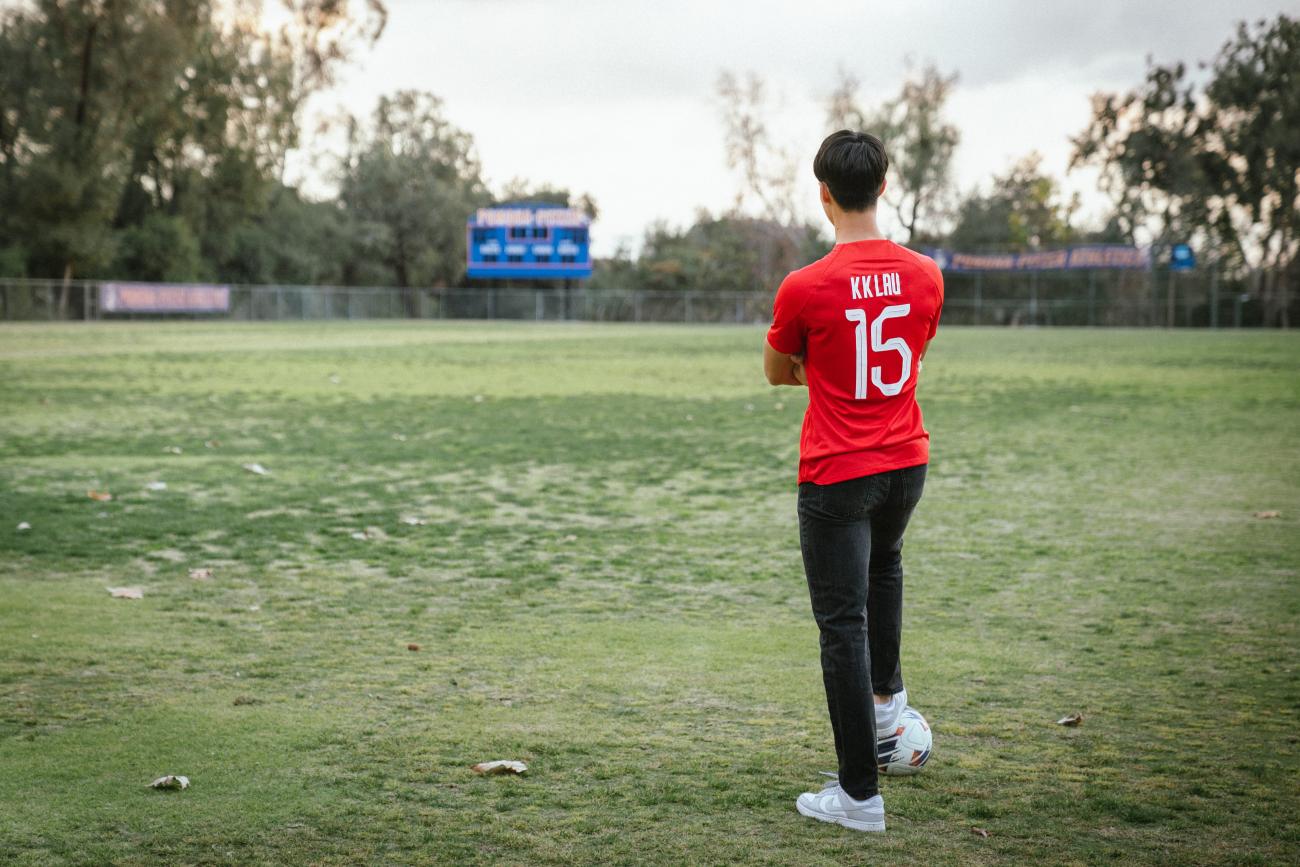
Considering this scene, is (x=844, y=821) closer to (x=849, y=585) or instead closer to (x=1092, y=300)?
(x=849, y=585)

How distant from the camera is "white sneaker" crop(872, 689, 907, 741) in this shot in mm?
3980

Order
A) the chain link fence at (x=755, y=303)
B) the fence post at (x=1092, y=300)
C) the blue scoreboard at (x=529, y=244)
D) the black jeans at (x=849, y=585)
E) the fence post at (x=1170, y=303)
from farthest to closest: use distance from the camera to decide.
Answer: the blue scoreboard at (x=529, y=244) → the fence post at (x=1092, y=300) → the fence post at (x=1170, y=303) → the chain link fence at (x=755, y=303) → the black jeans at (x=849, y=585)

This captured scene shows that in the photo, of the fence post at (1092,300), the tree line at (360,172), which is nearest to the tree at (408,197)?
the tree line at (360,172)

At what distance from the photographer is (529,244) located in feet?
243

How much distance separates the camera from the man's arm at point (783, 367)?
3.64 m

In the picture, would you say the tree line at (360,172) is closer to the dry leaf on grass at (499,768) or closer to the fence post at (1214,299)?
the fence post at (1214,299)

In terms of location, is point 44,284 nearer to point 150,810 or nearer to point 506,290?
point 506,290

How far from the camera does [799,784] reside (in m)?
3.92

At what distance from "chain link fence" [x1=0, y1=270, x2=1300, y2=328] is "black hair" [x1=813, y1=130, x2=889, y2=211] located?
57.1 m

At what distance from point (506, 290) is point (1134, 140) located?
3645cm

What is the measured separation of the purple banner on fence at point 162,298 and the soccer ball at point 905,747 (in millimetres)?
56520

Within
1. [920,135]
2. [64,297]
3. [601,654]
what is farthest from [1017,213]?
[601,654]

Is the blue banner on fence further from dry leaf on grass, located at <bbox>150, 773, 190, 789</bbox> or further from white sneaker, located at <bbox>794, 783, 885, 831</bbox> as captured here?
dry leaf on grass, located at <bbox>150, 773, 190, 789</bbox>

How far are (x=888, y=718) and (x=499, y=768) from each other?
1.15m
